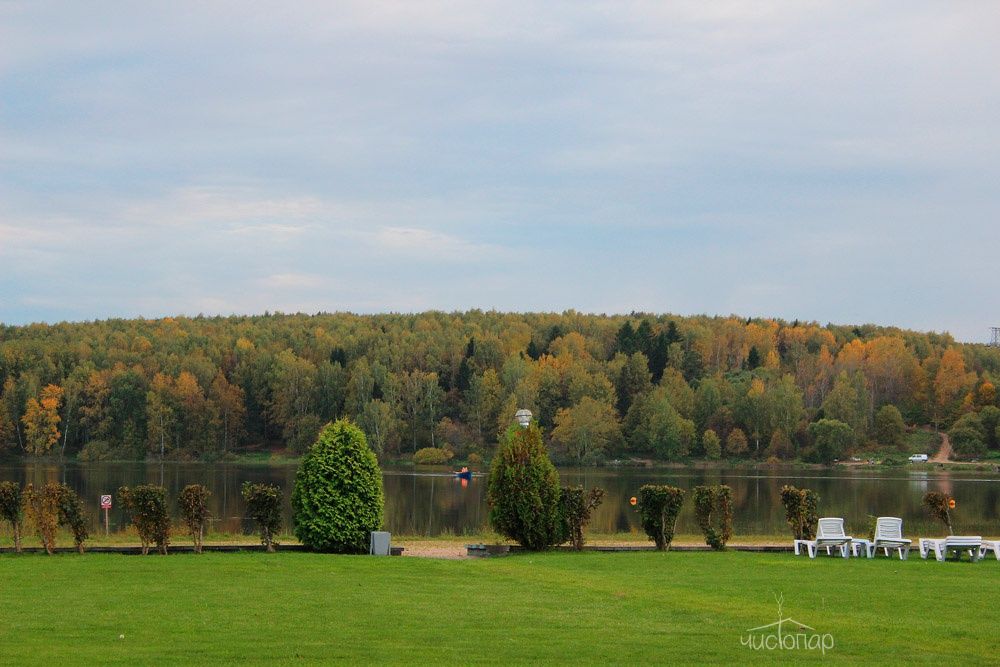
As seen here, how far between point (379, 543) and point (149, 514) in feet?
12.4

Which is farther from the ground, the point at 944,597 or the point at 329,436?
the point at 329,436

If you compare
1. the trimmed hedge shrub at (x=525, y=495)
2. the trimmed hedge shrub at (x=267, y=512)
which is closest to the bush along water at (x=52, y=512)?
the trimmed hedge shrub at (x=267, y=512)

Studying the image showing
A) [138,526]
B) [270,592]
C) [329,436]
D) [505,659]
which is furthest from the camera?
[329,436]

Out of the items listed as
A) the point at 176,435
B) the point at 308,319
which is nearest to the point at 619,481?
the point at 176,435

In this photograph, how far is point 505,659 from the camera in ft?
31.8

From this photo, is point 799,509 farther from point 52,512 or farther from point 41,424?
point 41,424

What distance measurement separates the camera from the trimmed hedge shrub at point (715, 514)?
20125 millimetres

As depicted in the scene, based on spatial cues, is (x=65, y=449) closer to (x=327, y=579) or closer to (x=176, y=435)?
(x=176, y=435)

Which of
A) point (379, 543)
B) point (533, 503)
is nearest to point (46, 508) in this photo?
point (379, 543)

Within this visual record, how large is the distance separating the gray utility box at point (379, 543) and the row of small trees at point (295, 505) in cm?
34

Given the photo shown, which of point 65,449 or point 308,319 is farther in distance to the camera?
point 308,319

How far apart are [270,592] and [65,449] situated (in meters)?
95.3

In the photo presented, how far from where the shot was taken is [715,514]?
67.6 feet

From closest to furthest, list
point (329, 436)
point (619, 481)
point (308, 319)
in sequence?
point (329, 436) → point (619, 481) → point (308, 319)
